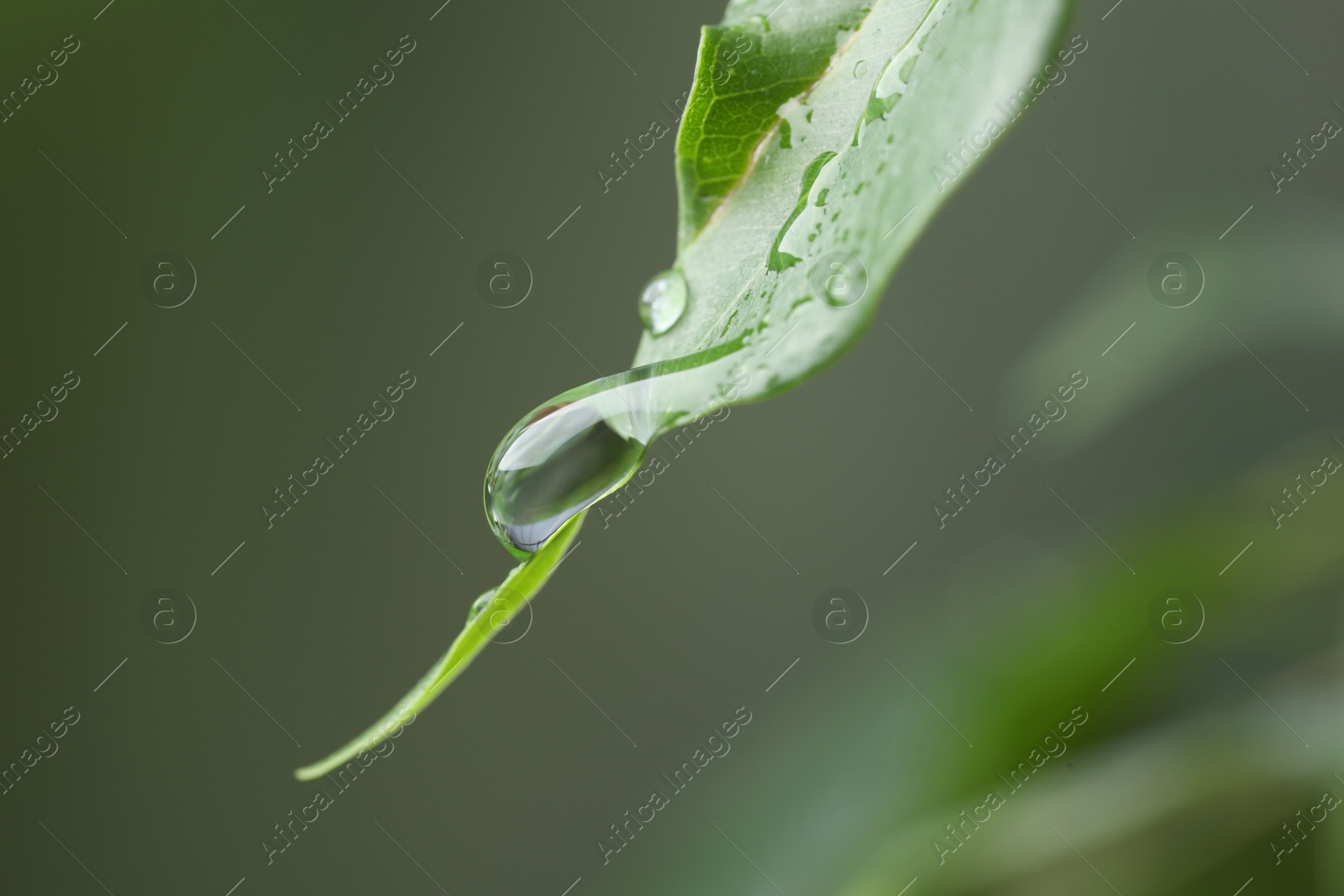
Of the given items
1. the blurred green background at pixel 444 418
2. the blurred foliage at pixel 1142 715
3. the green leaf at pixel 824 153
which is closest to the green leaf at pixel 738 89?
the green leaf at pixel 824 153

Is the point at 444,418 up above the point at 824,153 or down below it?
above

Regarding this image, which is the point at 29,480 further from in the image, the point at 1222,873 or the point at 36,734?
the point at 1222,873

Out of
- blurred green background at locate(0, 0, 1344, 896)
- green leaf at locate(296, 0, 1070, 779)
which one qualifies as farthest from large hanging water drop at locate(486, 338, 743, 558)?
blurred green background at locate(0, 0, 1344, 896)

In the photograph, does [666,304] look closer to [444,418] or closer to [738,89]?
[738,89]

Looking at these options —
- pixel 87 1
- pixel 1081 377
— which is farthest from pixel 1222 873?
pixel 87 1

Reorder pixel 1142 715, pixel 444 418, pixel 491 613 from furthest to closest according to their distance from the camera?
pixel 444 418 → pixel 1142 715 → pixel 491 613

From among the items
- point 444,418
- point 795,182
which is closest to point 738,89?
point 795,182
